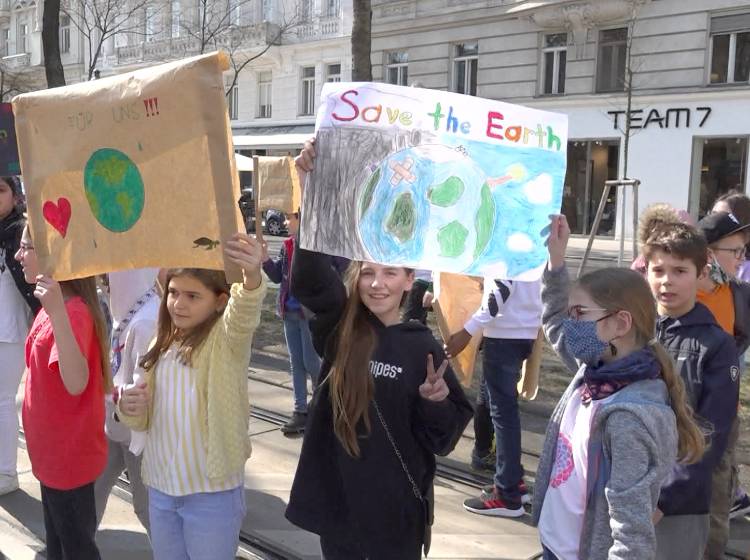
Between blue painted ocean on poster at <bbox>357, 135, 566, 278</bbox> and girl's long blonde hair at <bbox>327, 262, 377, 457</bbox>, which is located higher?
blue painted ocean on poster at <bbox>357, 135, 566, 278</bbox>

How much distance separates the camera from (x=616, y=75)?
20438 millimetres

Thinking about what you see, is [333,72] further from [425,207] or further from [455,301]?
[425,207]

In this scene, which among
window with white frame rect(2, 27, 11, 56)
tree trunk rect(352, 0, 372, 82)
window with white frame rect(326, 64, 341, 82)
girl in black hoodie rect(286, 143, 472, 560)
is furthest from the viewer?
window with white frame rect(2, 27, 11, 56)

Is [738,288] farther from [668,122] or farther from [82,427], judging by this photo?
[668,122]

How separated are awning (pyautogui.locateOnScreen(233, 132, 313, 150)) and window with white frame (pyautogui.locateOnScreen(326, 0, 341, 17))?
169 inches

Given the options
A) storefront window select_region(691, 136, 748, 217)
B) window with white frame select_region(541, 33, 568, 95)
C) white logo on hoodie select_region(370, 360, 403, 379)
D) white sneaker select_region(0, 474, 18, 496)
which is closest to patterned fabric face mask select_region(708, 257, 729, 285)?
white logo on hoodie select_region(370, 360, 403, 379)

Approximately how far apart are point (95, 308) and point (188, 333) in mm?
518

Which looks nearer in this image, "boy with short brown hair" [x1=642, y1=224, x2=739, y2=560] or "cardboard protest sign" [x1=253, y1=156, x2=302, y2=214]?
"boy with short brown hair" [x1=642, y1=224, x2=739, y2=560]

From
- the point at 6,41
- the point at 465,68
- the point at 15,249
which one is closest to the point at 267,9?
the point at 465,68

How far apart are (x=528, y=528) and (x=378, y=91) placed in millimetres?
2553

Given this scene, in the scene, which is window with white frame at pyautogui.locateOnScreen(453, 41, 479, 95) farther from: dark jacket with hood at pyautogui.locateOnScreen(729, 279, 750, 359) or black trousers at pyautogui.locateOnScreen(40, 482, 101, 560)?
black trousers at pyautogui.locateOnScreen(40, 482, 101, 560)

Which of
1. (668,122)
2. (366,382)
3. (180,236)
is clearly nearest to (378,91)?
(180,236)

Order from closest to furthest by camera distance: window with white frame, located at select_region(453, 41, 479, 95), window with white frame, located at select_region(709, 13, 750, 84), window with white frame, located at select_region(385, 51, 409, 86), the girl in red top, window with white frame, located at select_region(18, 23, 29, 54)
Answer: the girl in red top < window with white frame, located at select_region(709, 13, 750, 84) < window with white frame, located at select_region(453, 41, 479, 95) < window with white frame, located at select_region(385, 51, 409, 86) < window with white frame, located at select_region(18, 23, 29, 54)

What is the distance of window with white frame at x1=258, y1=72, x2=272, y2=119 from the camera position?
28.9m
